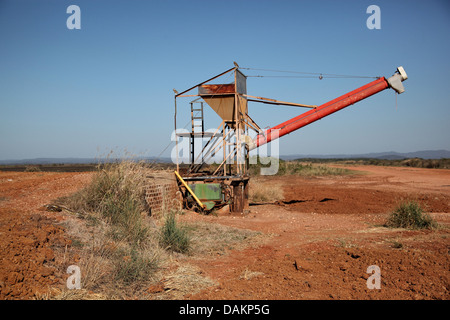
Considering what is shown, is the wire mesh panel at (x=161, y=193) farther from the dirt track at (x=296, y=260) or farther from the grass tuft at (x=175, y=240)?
the grass tuft at (x=175, y=240)

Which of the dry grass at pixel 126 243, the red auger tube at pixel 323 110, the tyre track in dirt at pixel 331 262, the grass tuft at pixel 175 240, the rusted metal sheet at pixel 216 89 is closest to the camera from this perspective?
the tyre track in dirt at pixel 331 262

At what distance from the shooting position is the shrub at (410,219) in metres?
8.61

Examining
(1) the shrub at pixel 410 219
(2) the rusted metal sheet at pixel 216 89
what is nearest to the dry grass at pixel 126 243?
(1) the shrub at pixel 410 219

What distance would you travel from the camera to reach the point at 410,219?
29.0ft

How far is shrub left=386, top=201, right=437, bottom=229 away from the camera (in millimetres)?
8609

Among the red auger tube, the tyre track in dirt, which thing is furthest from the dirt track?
the red auger tube

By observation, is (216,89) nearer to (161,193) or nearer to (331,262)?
(161,193)

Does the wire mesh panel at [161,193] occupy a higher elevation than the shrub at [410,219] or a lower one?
higher

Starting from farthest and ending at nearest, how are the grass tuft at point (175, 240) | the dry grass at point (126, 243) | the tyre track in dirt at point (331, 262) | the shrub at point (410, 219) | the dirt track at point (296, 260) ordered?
the shrub at point (410, 219) < the grass tuft at point (175, 240) < the dry grass at point (126, 243) < the tyre track in dirt at point (331, 262) < the dirt track at point (296, 260)

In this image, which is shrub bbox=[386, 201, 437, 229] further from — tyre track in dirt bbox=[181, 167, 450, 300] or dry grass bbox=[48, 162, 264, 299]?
dry grass bbox=[48, 162, 264, 299]

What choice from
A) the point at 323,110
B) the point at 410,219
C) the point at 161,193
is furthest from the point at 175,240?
the point at 323,110
